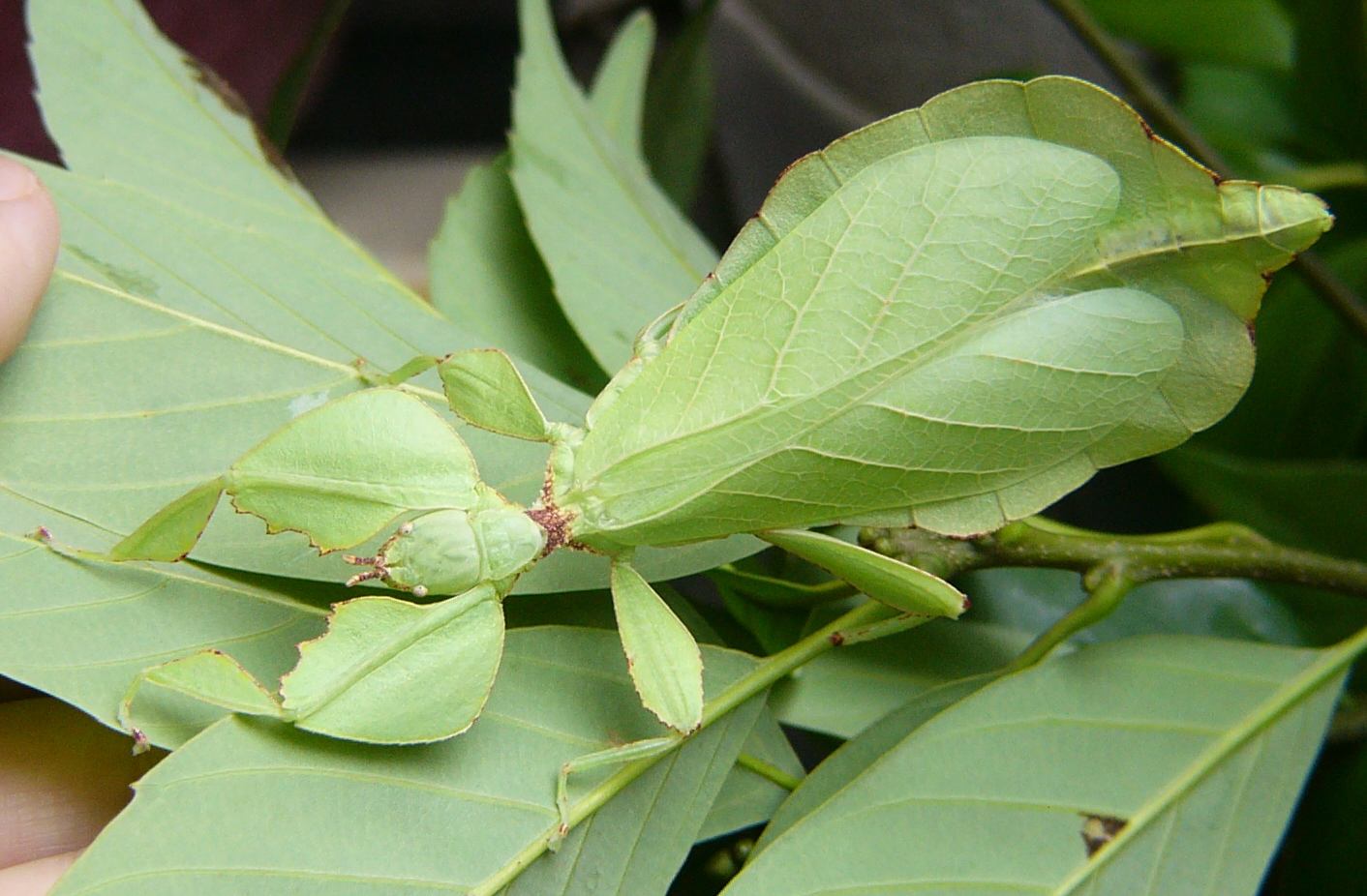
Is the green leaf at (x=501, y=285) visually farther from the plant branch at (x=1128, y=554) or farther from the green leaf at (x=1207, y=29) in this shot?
the green leaf at (x=1207, y=29)

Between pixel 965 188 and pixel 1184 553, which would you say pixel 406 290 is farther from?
pixel 1184 553

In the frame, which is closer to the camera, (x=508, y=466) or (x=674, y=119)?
(x=508, y=466)

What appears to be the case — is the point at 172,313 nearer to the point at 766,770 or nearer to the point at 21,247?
the point at 21,247

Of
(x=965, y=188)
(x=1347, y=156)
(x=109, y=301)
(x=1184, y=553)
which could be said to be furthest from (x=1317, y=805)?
(x=109, y=301)

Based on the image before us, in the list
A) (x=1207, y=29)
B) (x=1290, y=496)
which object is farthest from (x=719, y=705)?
(x=1207, y=29)

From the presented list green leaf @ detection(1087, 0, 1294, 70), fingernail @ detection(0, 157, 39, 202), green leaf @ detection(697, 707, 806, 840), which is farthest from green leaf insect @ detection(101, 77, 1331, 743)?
green leaf @ detection(1087, 0, 1294, 70)

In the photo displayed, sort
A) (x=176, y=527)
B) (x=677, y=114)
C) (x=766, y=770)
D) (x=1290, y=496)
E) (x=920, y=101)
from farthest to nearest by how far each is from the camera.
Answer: (x=920, y=101)
(x=677, y=114)
(x=1290, y=496)
(x=766, y=770)
(x=176, y=527)

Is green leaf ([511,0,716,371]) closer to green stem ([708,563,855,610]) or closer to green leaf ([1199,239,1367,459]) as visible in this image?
green stem ([708,563,855,610])
